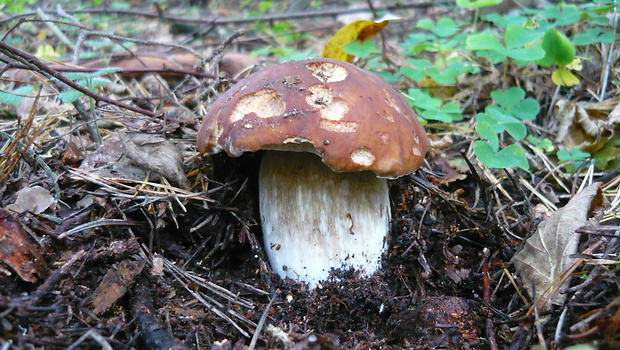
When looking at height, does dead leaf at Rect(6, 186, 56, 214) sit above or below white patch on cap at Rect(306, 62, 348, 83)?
below

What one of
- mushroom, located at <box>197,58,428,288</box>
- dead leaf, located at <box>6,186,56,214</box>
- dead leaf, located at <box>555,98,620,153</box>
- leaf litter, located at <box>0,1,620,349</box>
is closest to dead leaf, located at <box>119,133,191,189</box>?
leaf litter, located at <box>0,1,620,349</box>

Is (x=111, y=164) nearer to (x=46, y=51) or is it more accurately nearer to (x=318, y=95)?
(x=318, y=95)

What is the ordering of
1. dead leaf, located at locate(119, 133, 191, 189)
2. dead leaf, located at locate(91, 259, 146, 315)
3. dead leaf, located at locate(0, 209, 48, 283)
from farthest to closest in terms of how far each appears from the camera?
dead leaf, located at locate(119, 133, 191, 189) → dead leaf, located at locate(91, 259, 146, 315) → dead leaf, located at locate(0, 209, 48, 283)

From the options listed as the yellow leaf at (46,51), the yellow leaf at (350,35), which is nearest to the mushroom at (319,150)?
the yellow leaf at (350,35)

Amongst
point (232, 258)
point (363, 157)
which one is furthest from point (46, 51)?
point (363, 157)

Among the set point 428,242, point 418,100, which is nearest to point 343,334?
point 428,242

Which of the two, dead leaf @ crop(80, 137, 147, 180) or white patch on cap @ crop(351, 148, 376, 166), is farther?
dead leaf @ crop(80, 137, 147, 180)

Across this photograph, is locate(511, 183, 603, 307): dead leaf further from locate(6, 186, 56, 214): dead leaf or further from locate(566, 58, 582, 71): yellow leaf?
locate(6, 186, 56, 214): dead leaf
